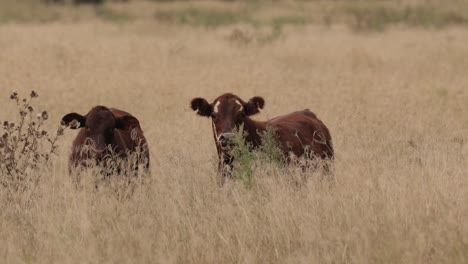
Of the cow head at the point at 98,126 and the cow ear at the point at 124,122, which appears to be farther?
the cow ear at the point at 124,122

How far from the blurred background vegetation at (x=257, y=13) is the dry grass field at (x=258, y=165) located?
31.2 feet

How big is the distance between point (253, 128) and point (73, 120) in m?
1.66

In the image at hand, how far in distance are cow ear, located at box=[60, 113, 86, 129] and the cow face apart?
1043 mm

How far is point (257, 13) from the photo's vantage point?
1634 inches

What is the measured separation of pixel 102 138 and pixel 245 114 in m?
1.32

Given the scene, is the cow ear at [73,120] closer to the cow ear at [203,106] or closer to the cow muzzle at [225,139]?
the cow ear at [203,106]

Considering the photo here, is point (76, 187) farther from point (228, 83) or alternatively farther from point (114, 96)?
point (228, 83)

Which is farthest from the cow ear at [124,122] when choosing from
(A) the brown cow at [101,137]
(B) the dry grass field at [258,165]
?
(B) the dry grass field at [258,165]

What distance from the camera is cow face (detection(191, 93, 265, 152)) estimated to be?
27.6 feet

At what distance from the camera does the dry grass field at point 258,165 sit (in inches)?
253

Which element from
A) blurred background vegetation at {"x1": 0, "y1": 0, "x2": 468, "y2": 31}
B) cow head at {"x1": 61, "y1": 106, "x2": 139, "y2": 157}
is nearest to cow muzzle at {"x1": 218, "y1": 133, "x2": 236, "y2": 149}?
cow head at {"x1": 61, "y1": 106, "x2": 139, "y2": 157}

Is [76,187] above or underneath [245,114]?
underneath

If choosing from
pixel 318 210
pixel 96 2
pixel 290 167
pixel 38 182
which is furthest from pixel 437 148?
pixel 96 2

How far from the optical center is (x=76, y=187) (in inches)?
333
